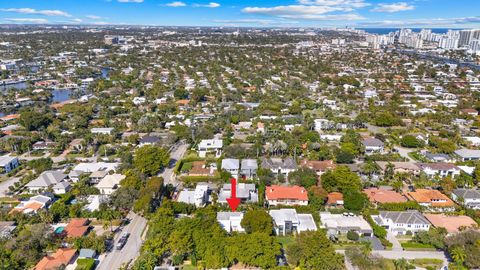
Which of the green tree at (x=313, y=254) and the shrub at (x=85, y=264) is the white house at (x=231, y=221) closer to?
the green tree at (x=313, y=254)

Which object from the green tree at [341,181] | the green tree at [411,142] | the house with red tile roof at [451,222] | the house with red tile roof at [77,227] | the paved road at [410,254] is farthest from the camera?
the green tree at [411,142]

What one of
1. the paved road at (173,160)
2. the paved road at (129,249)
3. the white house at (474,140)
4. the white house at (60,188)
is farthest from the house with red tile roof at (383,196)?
the white house at (60,188)

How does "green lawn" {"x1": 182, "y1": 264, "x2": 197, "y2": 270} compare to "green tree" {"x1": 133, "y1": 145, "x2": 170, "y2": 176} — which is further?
"green tree" {"x1": 133, "y1": 145, "x2": 170, "y2": 176}

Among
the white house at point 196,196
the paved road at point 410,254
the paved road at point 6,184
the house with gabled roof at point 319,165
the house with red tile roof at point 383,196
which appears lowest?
the paved road at point 6,184

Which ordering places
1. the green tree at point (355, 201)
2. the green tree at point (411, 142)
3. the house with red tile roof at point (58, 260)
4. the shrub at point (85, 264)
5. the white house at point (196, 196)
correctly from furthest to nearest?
the green tree at point (411, 142) < the white house at point (196, 196) < the green tree at point (355, 201) < the shrub at point (85, 264) < the house with red tile roof at point (58, 260)

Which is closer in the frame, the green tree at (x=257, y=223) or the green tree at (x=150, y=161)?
the green tree at (x=257, y=223)

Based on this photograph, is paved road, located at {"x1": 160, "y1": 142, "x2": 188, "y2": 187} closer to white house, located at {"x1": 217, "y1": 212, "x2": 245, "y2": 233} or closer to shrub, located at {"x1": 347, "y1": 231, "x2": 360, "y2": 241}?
white house, located at {"x1": 217, "y1": 212, "x2": 245, "y2": 233}

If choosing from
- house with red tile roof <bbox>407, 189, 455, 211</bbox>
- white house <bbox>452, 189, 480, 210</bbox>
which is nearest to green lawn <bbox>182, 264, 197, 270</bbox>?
house with red tile roof <bbox>407, 189, 455, 211</bbox>
